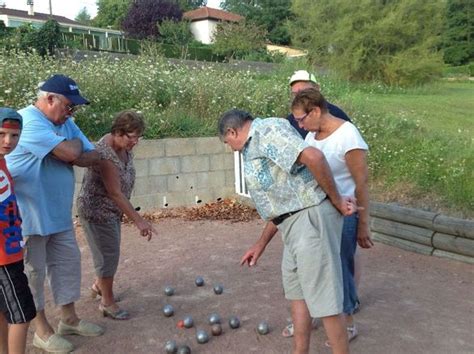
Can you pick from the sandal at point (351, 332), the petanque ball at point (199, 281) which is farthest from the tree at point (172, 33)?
the sandal at point (351, 332)

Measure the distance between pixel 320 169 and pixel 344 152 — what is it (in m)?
0.52

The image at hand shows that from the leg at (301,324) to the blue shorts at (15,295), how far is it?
63.5 inches

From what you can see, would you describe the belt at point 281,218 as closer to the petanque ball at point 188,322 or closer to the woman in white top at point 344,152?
the woman in white top at point 344,152

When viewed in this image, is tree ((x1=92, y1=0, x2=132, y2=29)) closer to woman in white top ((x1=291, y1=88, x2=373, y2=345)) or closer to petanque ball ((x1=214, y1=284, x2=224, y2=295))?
petanque ball ((x1=214, y1=284, x2=224, y2=295))

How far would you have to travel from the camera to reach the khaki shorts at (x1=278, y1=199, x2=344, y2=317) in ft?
10.1

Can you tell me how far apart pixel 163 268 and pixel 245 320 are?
1.75m

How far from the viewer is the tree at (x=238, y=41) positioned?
3428 centimetres

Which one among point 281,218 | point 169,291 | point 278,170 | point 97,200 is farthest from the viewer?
point 169,291

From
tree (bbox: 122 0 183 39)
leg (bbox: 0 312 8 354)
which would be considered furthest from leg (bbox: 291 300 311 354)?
tree (bbox: 122 0 183 39)

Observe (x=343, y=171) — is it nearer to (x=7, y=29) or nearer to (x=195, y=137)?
(x=195, y=137)

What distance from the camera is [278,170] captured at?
10.1 ft

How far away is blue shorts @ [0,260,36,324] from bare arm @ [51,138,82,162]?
0.76 metres

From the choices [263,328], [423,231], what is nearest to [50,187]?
[263,328]

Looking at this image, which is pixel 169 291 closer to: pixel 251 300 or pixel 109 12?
pixel 251 300
